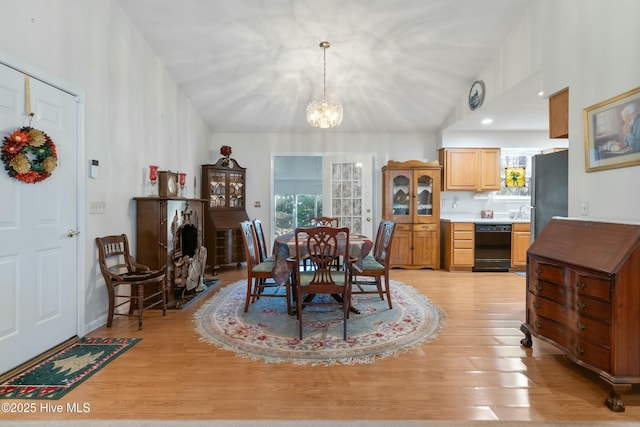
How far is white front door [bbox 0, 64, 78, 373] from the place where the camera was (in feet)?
7.30

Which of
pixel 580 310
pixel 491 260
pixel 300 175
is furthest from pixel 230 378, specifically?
pixel 300 175

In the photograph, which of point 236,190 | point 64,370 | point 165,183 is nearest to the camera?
point 64,370

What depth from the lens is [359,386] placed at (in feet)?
6.85

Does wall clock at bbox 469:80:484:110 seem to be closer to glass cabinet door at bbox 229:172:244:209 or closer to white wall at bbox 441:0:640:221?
white wall at bbox 441:0:640:221

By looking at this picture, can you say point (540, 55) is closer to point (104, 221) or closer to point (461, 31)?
point (461, 31)

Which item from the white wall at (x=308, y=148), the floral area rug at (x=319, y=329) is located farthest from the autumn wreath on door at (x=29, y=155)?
the white wall at (x=308, y=148)

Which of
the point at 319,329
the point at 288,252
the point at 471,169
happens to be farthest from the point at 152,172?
the point at 471,169

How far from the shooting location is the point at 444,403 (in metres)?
1.92

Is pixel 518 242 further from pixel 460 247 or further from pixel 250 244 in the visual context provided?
pixel 250 244

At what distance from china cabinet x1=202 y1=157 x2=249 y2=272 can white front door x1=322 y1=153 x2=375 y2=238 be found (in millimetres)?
1536

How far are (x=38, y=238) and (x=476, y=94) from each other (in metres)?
5.06

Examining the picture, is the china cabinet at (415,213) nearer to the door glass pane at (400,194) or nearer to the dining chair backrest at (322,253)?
the door glass pane at (400,194)

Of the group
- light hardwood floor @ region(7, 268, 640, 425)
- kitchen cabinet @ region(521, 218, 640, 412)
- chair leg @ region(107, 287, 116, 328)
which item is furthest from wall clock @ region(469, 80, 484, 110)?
chair leg @ region(107, 287, 116, 328)

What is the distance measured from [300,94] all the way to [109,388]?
4335 millimetres
